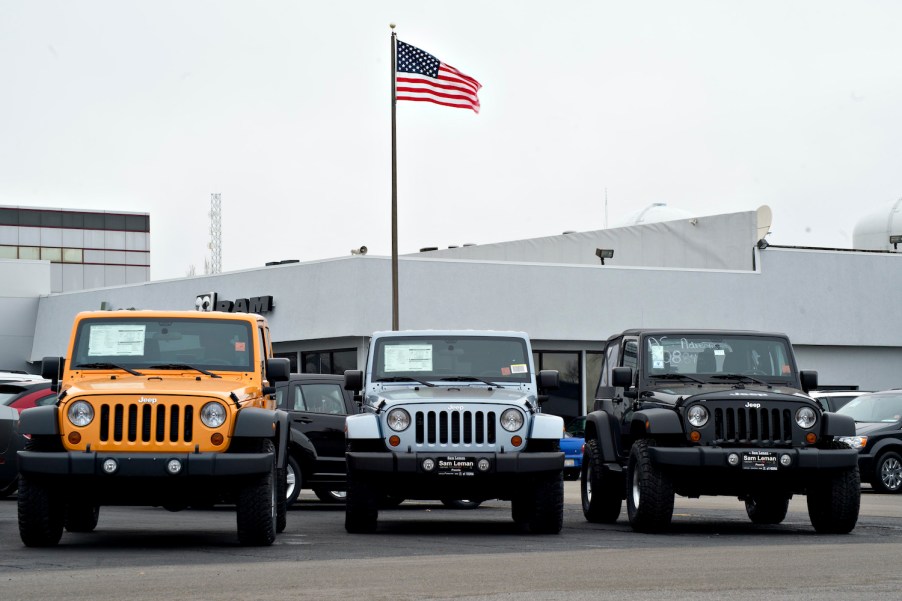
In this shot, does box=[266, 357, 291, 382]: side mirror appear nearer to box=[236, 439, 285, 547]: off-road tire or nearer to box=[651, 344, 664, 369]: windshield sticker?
box=[236, 439, 285, 547]: off-road tire

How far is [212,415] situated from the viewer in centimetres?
1252

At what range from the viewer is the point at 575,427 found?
101ft

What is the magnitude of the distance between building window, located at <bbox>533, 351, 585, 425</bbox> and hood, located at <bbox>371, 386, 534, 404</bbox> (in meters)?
25.1

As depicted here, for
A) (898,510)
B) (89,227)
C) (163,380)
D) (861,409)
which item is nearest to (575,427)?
(861,409)

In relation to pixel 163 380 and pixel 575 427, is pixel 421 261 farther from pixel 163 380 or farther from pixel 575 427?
pixel 163 380

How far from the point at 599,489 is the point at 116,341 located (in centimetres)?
572

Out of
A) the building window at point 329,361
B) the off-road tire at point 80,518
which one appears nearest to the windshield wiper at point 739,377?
the off-road tire at point 80,518

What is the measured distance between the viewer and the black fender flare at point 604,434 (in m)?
16.3

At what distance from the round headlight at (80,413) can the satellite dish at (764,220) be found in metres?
33.0

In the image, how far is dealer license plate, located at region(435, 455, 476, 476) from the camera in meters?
13.9

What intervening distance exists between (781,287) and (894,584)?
33.4m

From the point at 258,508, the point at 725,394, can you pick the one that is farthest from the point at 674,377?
the point at 258,508

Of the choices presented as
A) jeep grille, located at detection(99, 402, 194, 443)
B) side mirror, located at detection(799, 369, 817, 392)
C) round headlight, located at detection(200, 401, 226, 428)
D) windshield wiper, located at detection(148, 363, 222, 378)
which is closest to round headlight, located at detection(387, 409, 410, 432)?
windshield wiper, located at detection(148, 363, 222, 378)

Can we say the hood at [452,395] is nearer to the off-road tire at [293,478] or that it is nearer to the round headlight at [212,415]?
the round headlight at [212,415]
